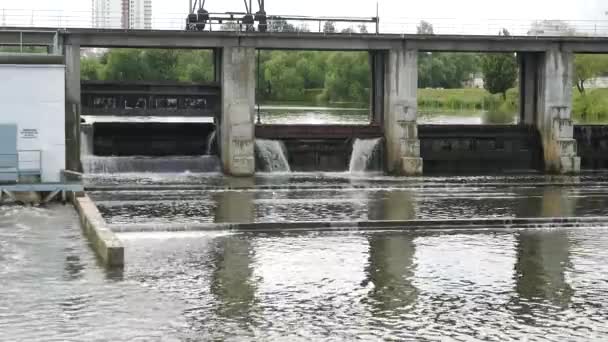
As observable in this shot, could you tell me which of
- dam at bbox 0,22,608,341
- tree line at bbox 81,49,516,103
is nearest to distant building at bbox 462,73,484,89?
tree line at bbox 81,49,516,103

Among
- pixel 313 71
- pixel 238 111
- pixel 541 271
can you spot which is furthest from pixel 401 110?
pixel 313 71

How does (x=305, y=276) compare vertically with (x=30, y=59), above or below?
below

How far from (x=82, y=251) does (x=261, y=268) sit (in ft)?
13.2

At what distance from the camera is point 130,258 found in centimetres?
2319

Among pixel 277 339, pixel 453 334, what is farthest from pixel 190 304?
pixel 453 334

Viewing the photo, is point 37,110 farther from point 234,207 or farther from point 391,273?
point 391,273

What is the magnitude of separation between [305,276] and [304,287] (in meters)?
1.07

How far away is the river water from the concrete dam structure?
34.9ft

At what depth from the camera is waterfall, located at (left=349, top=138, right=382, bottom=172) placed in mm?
46531

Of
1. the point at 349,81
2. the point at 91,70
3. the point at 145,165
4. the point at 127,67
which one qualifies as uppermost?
the point at 91,70

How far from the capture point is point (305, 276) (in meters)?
21.4

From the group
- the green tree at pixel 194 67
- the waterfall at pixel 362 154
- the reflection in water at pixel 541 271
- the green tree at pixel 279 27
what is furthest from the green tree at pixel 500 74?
the reflection in water at pixel 541 271

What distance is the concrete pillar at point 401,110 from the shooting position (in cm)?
4553

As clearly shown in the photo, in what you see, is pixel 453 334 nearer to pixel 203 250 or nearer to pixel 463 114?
pixel 203 250
